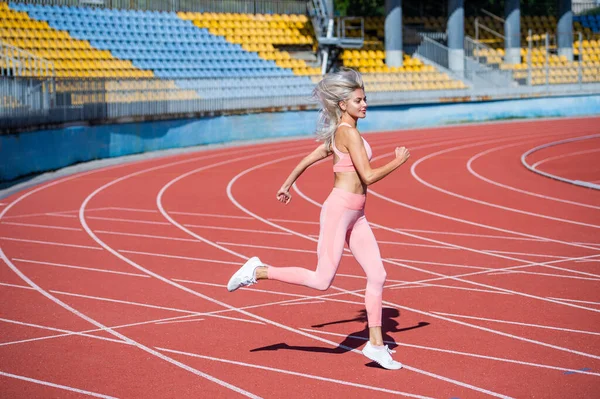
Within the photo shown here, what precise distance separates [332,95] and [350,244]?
0.98 meters

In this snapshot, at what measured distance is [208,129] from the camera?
25422 millimetres

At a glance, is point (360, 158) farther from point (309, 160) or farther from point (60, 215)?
point (60, 215)

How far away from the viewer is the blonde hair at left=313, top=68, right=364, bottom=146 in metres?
6.00

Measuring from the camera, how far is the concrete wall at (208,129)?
1810 centimetres

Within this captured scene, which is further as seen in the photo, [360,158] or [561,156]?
[561,156]

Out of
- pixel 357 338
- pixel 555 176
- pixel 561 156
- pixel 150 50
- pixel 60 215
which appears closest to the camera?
pixel 357 338

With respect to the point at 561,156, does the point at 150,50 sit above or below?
above

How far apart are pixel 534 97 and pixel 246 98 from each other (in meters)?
13.0

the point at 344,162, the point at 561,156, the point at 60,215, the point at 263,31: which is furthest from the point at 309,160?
the point at 263,31

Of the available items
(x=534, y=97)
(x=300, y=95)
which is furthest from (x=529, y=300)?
(x=534, y=97)

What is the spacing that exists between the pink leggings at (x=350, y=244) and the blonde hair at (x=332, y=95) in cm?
43

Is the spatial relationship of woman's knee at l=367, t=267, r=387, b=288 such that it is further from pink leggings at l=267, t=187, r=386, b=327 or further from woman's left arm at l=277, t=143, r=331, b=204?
woman's left arm at l=277, t=143, r=331, b=204

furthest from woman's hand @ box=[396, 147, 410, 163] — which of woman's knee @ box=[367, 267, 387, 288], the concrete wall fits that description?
the concrete wall

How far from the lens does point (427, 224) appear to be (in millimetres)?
11883
